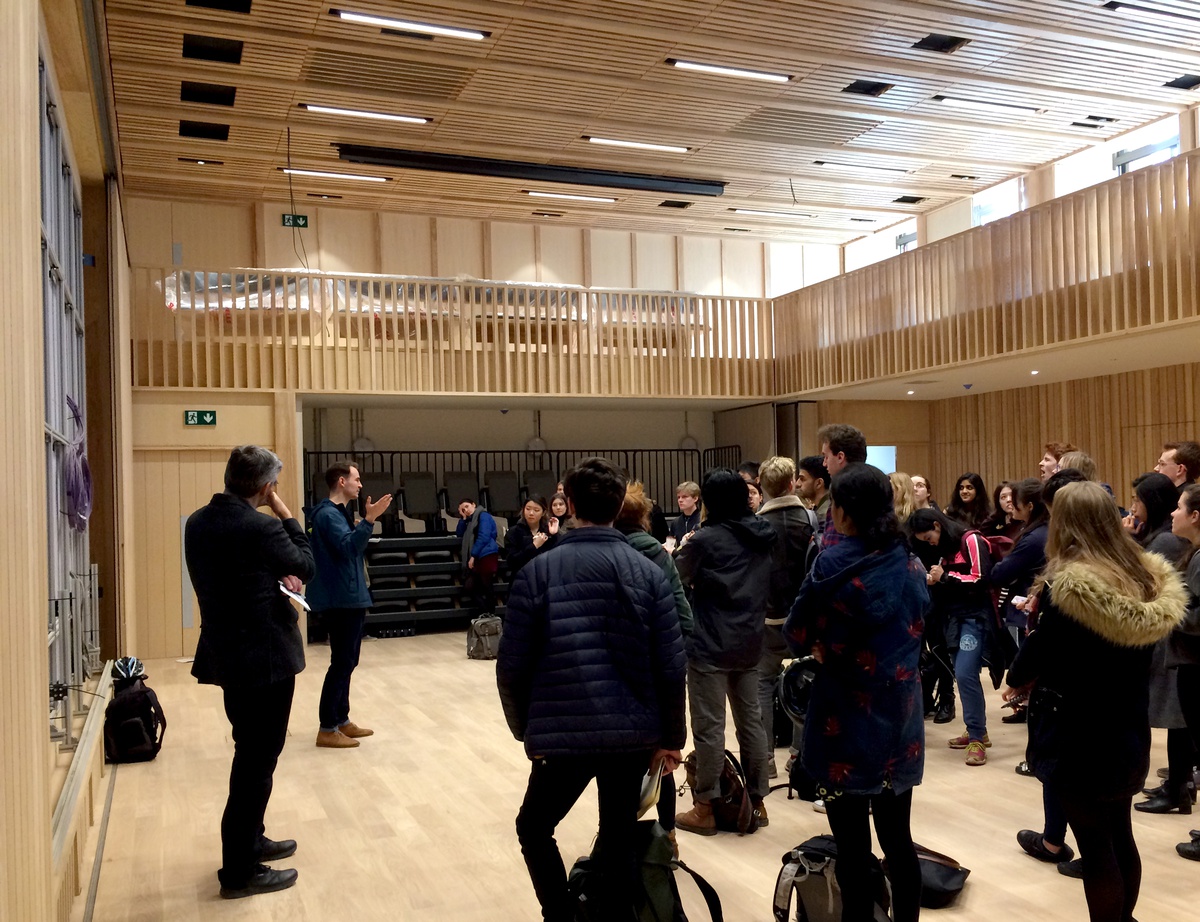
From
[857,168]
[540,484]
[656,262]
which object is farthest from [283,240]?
[857,168]

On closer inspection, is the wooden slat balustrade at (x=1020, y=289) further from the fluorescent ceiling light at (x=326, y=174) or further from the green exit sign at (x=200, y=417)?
the green exit sign at (x=200, y=417)

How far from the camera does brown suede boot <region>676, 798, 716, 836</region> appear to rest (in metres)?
3.99

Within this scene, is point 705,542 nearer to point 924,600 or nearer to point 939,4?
point 924,600

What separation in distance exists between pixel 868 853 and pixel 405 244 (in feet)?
36.1

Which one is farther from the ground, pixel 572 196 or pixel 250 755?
pixel 572 196

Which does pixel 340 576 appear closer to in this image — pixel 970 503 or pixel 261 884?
pixel 261 884

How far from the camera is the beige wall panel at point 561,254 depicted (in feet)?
43.2

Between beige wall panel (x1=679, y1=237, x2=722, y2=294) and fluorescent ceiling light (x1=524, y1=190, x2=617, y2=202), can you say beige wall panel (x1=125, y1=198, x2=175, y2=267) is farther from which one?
beige wall panel (x1=679, y1=237, x2=722, y2=294)

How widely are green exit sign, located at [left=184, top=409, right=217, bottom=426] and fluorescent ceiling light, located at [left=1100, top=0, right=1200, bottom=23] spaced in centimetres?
841

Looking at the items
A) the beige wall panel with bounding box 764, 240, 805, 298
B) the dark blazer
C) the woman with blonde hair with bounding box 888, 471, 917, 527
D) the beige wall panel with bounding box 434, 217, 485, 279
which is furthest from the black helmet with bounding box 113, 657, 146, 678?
the beige wall panel with bounding box 764, 240, 805, 298

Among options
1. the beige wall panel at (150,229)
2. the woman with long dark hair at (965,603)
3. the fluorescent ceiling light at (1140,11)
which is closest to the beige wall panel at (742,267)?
the fluorescent ceiling light at (1140,11)

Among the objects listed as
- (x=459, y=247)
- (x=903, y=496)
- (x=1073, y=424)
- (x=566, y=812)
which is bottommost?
(x=566, y=812)

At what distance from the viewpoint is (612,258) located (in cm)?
1353

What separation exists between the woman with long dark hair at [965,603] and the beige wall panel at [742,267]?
8956 millimetres
